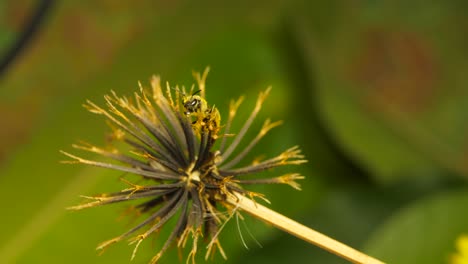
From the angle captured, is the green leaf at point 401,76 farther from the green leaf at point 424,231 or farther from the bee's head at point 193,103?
the bee's head at point 193,103

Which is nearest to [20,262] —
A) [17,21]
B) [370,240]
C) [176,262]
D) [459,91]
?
[176,262]

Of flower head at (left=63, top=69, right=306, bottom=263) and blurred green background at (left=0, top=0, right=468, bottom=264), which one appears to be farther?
blurred green background at (left=0, top=0, right=468, bottom=264)

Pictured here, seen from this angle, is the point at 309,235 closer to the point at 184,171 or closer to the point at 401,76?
the point at 184,171

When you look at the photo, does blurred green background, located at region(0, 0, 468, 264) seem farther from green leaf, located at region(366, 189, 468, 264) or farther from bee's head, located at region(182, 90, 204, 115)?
bee's head, located at region(182, 90, 204, 115)

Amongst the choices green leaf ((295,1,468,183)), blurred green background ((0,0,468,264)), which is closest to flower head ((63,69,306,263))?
blurred green background ((0,0,468,264))

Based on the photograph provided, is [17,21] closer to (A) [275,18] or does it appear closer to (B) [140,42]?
(B) [140,42]

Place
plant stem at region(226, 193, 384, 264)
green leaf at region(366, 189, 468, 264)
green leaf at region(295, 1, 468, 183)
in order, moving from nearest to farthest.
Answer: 1. plant stem at region(226, 193, 384, 264)
2. green leaf at region(366, 189, 468, 264)
3. green leaf at region(295, 1, 468, 183)
